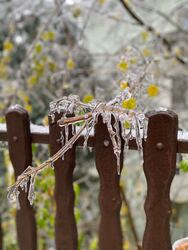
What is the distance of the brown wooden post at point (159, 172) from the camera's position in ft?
4.26

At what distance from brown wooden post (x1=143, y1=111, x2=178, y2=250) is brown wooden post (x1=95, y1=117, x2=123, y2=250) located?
5.0 inches

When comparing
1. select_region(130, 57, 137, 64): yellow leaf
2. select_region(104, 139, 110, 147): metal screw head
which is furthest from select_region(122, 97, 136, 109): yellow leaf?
select_region(130, 57, 137, 64): yellow leaf

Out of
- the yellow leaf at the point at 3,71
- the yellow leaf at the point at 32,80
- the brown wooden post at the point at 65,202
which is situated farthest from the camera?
the yellow leaf at the point at 3,71

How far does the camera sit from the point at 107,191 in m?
1.47

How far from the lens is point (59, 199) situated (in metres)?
1.60

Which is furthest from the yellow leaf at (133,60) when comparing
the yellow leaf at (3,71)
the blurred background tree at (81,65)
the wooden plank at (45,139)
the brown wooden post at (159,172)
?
the yellow leaf at (3,71)

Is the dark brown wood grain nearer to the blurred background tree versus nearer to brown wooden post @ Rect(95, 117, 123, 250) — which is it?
brown wooden post @ Rect(95, 117, 123, 250)

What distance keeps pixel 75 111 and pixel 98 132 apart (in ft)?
0.39

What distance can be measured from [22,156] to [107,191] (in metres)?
0.40

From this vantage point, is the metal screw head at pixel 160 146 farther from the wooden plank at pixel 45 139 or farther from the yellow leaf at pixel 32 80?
the yellow leaf at pixel 32 80

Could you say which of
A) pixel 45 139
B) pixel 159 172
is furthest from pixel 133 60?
pixel 159 172

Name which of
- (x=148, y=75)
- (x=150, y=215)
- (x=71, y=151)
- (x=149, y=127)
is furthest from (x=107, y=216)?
(x=148, y=75)

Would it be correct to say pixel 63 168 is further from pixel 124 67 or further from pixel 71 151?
pixel 124 67

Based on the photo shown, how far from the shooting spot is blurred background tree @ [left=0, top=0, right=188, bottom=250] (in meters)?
2.92
